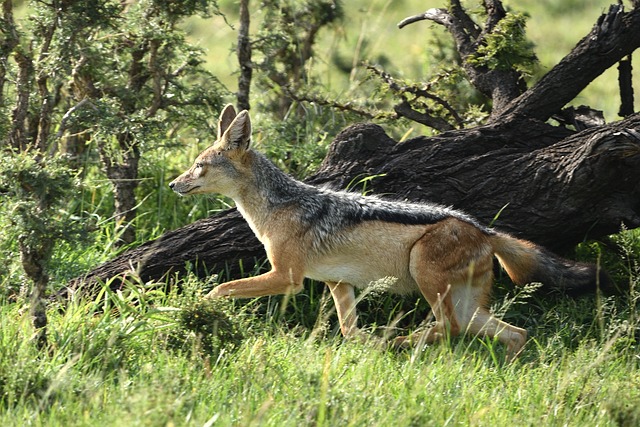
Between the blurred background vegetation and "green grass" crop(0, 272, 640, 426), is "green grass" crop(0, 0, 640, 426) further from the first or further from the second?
the blurred background vegetation

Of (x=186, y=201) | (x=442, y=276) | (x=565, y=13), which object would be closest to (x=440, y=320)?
(x=442, y=276)

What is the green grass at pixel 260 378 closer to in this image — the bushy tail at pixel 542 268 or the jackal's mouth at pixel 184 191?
the bushy tail at pixel 542 268

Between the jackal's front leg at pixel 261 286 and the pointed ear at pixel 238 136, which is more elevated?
the pointed ear at pixel 238 136

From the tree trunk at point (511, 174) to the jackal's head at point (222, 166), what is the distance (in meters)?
0.49

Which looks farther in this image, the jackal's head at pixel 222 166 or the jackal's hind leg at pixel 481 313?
the jackal's head at pixel 222 166

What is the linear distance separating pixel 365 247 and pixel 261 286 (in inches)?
32.4

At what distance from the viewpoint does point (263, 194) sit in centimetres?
757

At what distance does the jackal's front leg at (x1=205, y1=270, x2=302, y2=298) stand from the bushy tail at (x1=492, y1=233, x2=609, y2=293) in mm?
1491

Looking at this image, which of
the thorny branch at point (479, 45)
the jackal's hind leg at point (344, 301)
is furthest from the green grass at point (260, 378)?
the thorny branch at point (479, 45)

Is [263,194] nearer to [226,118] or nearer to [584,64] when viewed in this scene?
[226,118]

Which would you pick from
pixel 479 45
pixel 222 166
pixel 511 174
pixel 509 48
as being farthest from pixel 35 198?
pixel 479 45

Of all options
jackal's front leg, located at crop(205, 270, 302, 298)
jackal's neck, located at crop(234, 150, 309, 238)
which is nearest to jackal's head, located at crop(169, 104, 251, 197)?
jackal's neck, located at crop(234, 150, 309, 238)

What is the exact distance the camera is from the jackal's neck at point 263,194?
24.6ft

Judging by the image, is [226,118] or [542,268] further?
[226,118]
